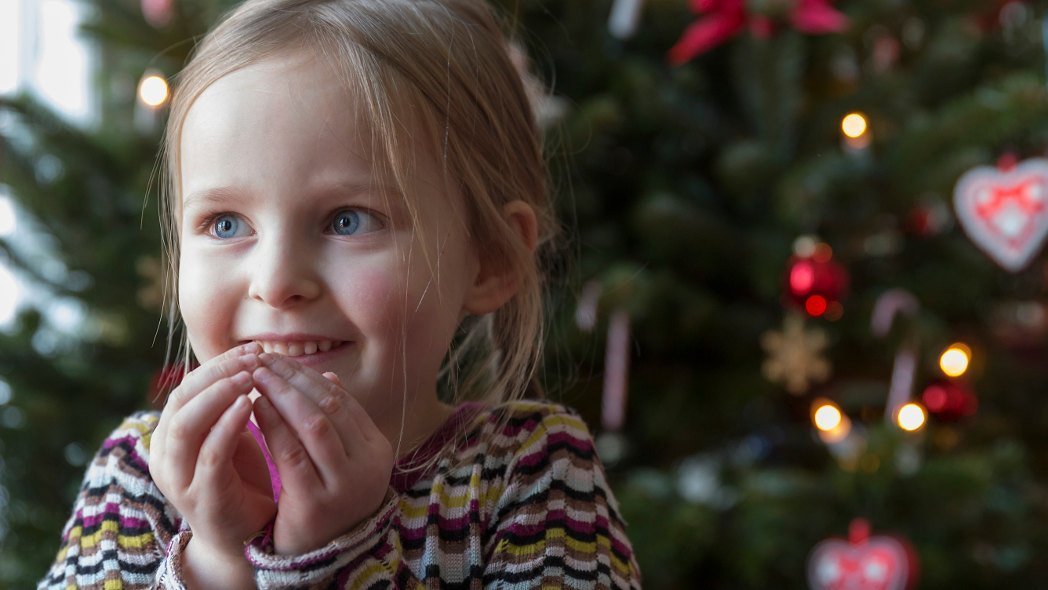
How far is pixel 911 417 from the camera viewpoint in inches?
60.9

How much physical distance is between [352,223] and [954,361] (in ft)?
3.70

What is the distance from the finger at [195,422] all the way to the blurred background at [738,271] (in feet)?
2.20

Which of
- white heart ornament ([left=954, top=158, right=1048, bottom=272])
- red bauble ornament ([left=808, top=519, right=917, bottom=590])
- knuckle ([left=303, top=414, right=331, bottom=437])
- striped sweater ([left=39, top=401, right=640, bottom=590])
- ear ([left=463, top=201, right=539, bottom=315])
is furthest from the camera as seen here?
white heart ornament ([left=954, top=158, right=1048, bottom=272])

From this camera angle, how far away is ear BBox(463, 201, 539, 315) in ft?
2.90

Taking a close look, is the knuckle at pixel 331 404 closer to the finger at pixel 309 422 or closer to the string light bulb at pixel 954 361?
the finger at pixel 309 422

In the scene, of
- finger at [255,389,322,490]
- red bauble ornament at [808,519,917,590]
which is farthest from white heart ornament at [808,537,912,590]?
finger at [255,389,322,490]

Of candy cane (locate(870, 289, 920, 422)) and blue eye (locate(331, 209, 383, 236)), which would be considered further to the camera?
candy cane (locate(870, 289, 920, 422))

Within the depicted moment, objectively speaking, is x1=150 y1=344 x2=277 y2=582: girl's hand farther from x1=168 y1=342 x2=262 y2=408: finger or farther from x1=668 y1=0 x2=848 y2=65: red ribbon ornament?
x1=668 y1=0 x2=848 y2=65: red ribbon ornament

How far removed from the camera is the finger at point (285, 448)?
67cm

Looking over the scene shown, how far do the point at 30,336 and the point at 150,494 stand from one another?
0.79 meters

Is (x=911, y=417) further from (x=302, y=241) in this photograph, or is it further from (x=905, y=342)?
(x=302, y=241)

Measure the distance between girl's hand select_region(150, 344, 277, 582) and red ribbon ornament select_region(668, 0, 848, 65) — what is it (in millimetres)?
972

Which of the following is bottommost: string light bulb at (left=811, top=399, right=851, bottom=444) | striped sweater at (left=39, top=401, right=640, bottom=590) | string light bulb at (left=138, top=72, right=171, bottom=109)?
string light bulb at (left=811, top=399, right=851, bottom=444)

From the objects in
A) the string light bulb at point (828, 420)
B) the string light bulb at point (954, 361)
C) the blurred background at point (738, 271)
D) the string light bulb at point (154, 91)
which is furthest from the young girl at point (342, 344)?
the string light bulb at point (954, 361)
